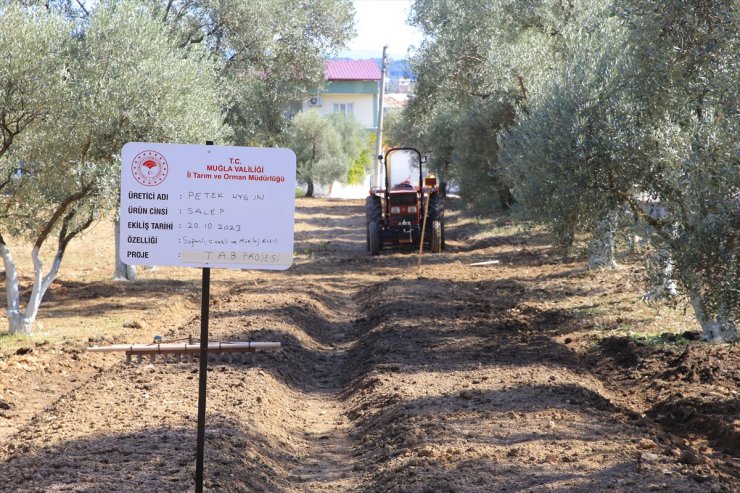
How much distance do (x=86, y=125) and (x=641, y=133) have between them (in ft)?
24.8

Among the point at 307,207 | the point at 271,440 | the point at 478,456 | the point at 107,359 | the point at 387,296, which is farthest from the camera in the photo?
the point at 307,207

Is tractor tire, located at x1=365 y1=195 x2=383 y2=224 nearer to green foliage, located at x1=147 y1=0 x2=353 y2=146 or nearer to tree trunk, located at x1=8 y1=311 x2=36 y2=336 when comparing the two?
green foliage, located at x1=147 y1=0 x2=353 y2=146

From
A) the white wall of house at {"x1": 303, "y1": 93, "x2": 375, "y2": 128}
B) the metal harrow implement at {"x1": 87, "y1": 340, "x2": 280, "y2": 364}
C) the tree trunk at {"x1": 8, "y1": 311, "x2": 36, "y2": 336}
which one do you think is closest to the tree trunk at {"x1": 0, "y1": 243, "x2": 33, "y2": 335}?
the tree trunk at {"x1": 8, "y1": 311, "x2": 36, "y2": 336}

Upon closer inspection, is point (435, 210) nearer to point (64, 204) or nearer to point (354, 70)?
point (64, 204)

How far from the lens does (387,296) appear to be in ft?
53.3

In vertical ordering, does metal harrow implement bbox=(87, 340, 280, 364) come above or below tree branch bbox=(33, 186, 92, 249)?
below

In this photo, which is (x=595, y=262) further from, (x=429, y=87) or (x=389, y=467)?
(x=389, y=467)

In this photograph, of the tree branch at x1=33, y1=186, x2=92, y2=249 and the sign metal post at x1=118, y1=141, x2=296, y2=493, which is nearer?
the sign metal post at x1=118, y1=141, x2=296, y2=493

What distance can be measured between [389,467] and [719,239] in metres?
3.10

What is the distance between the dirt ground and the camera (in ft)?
21.1

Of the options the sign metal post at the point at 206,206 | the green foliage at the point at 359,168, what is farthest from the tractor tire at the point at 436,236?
the green foliage at the point at 359,168

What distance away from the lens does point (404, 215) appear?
23.7 meters

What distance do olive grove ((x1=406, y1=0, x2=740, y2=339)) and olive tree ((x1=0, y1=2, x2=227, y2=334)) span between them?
5.77 metres

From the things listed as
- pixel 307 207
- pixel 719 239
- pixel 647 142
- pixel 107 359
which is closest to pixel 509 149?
pixel 647 142
